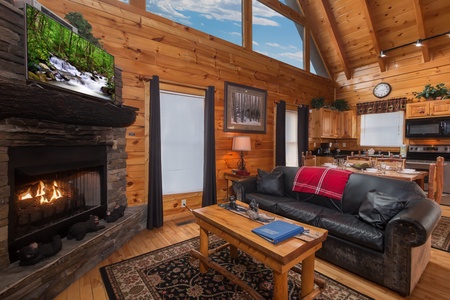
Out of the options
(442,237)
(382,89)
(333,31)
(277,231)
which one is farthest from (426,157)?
(277,231)

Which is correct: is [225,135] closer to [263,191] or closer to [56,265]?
[263,191]

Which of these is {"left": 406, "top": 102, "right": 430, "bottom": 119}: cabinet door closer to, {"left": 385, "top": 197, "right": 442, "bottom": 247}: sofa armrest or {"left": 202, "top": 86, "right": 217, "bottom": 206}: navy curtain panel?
{"left": 385, "top": 197, "right": 442, "bottom": 247}: sofa armrest

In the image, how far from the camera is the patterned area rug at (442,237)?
104 inches

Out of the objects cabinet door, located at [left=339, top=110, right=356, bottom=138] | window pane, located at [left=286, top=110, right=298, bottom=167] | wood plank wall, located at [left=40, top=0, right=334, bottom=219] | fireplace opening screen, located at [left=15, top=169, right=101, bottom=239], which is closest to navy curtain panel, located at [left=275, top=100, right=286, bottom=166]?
wood plank wall, located at [left=40, top=0, right=334, bottom=219]

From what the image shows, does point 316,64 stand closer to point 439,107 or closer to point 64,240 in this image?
point 439,107

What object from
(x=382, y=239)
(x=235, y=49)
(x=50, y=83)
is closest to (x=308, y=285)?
(x=382, y=239)

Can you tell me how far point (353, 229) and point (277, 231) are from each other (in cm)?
94

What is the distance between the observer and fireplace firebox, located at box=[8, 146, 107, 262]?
1810mm

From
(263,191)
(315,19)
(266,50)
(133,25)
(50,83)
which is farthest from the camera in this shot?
(315,19)

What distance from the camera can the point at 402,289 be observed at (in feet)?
5.89

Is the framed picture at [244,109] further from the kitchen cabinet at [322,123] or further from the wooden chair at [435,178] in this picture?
the wooden chair at [435,178]

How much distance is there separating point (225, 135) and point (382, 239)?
292cm

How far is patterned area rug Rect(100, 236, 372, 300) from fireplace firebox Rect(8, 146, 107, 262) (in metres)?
0.70

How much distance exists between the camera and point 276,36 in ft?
17.1
